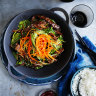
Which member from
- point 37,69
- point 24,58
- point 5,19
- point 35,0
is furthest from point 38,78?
point 35,0

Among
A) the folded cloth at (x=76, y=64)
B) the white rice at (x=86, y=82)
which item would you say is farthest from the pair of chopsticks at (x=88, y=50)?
the white rice at (x=86, y=82)

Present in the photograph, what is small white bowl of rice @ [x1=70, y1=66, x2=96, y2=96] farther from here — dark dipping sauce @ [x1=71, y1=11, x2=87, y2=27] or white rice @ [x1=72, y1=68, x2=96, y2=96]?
dark dipping sauce @ [x1=71, y1=11, x2=87, y2=27]

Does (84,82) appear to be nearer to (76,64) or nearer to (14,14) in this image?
(76,64)

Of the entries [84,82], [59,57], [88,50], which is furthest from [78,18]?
[84,82]

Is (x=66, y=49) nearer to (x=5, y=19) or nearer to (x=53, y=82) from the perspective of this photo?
(x=53, y=82)

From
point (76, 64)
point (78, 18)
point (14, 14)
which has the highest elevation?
point (14, 14)

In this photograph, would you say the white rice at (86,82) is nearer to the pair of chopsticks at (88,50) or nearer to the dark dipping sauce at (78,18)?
the pair of chopsticks at (88,50)

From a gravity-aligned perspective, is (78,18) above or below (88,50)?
above
